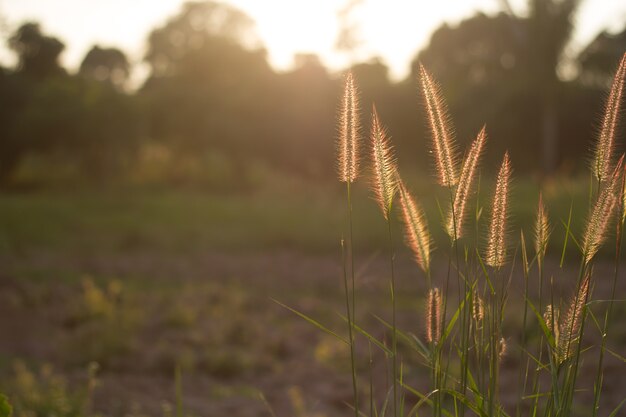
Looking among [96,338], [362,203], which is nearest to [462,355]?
[96,338]

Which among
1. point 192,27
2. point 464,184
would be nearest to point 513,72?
point 192,27

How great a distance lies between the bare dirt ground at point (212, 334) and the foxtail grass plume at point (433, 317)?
213 cm

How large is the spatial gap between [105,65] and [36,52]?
569cm

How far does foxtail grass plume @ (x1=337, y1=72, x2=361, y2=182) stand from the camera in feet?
5.22

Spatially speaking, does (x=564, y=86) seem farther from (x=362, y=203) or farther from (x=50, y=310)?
(x=50, y=310)

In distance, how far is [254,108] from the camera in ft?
72.8

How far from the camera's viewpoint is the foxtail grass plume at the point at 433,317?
158cm

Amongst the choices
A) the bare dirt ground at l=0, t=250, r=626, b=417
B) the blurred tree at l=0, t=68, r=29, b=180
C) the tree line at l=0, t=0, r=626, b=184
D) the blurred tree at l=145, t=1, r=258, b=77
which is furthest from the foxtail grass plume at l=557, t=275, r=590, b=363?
the blurred tree at l=145, t=1, r=258, b=77

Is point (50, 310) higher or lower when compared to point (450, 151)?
lower

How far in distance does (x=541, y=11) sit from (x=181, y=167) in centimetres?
1127

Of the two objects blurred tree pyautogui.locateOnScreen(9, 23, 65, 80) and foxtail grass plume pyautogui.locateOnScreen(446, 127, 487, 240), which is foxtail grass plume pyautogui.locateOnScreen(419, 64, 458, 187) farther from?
blurred tree pyautogui.locateOnScreen(9, 23, 65, 80)

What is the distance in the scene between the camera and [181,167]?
24547 millimetres

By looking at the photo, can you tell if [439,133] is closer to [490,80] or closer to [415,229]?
[415,229]

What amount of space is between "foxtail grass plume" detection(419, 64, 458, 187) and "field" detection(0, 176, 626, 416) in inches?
3.1
